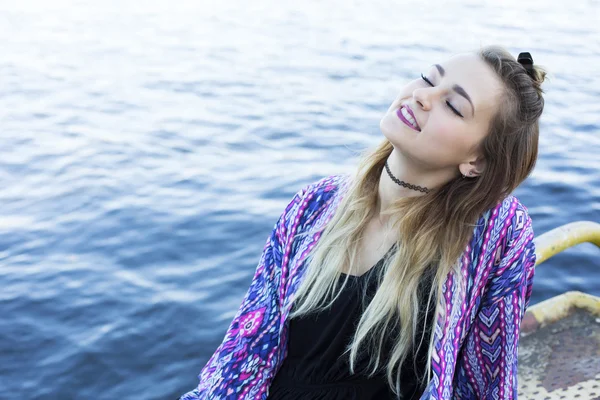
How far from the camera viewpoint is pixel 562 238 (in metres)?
3.18

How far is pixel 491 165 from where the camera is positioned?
2389mm

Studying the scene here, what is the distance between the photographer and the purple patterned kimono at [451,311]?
2.32 m

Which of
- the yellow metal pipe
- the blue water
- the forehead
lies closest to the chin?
the forehead

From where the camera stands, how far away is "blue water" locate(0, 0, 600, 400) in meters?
4.74

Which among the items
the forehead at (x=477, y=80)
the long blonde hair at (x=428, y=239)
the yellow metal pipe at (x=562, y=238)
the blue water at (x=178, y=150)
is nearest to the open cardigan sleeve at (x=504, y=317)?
the long blonde hair at (x=428, y=239)

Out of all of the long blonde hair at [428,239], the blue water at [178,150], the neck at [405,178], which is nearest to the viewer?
the long blonde hair at [428,239]

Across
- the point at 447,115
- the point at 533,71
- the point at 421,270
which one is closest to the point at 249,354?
the point at 421,270

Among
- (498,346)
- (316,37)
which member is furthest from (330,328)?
(316,37)

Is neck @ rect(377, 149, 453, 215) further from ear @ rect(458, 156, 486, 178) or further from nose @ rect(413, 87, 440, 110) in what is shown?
nose @ rect(413, 87, 440, 110)

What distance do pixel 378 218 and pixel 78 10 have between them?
11.5 m

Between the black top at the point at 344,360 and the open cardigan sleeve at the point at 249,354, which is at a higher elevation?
the open cardigan sleeve at the point at 249,354

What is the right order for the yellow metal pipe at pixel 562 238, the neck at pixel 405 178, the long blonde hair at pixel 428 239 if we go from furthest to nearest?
1. the yellow metal pipe at pixel 562 238
2. the neck at pixel 405 178
3. the long blonde hair at pixel 428 239

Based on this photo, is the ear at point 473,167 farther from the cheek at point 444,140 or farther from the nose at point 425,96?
the nose at point 425,96

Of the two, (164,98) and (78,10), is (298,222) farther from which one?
(78,10)
